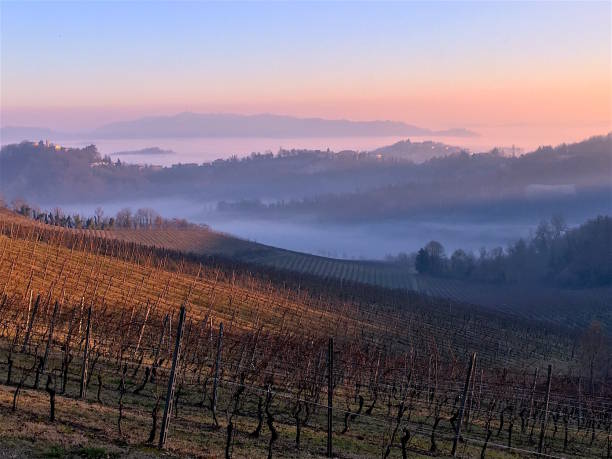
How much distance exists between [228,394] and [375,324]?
3760cm

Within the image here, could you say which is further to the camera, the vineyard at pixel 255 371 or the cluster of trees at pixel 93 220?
the cluster of trees at pixel 93 220

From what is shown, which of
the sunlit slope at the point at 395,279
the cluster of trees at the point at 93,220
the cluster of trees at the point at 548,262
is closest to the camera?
the sunlit slope at the point at 395,279

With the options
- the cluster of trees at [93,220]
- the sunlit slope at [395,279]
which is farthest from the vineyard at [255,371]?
the cluster of trees at [93,220]

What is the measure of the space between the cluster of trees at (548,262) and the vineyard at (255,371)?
5162 cm

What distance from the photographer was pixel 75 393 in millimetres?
21281

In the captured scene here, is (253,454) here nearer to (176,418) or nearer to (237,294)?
(176,418)

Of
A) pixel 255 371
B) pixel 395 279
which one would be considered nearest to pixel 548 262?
pixel 395 279

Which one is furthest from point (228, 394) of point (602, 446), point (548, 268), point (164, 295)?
point (548, 268)

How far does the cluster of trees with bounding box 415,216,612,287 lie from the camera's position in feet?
402

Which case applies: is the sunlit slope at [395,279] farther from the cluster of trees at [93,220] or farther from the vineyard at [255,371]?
the vineyard at [255,371]

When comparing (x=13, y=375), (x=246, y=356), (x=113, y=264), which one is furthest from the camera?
(x=113, y=264)

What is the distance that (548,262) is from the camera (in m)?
138

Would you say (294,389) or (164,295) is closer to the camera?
(294,389)

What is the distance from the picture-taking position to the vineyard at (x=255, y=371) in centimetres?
1889
